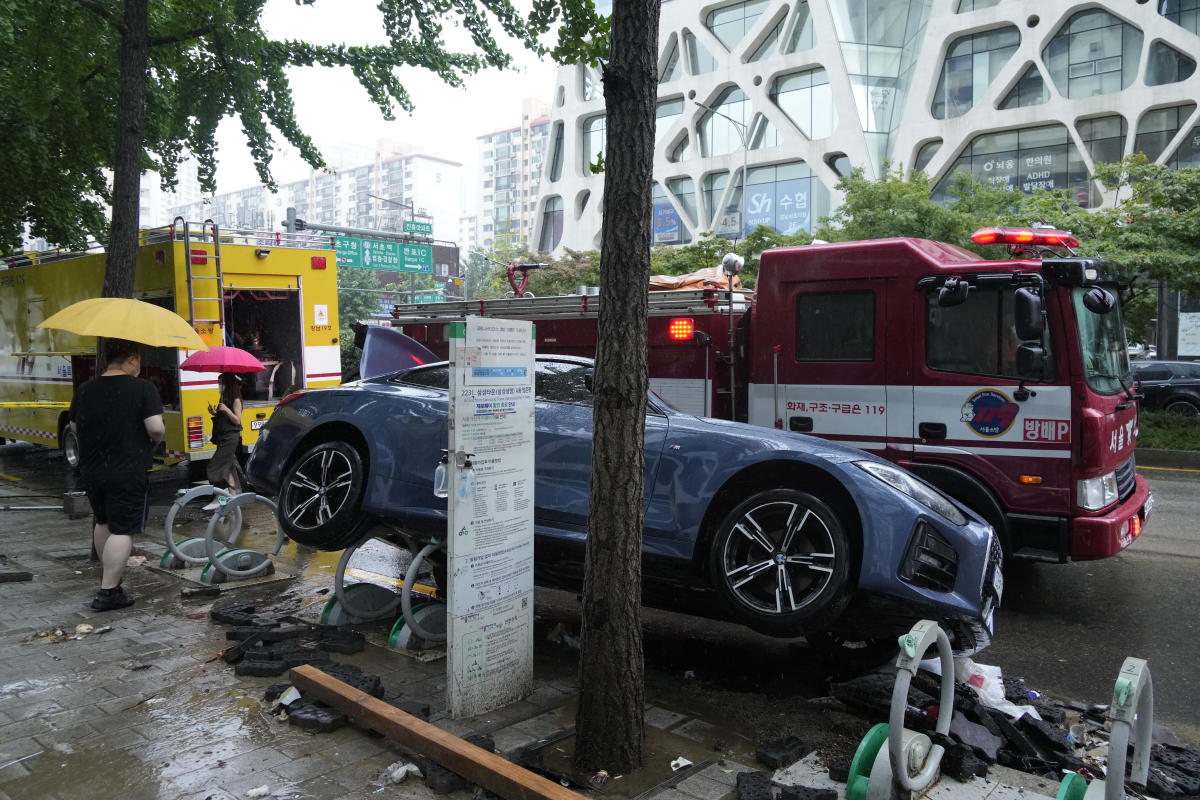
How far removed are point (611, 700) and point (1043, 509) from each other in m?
3.63

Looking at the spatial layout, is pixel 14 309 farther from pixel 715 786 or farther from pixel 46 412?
pixel 715 786

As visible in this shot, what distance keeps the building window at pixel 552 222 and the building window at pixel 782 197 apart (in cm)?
1413

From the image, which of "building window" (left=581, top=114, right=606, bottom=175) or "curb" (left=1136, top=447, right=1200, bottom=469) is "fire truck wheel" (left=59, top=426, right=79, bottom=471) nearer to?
"curb" (left=1136, top=447, right=1200, bottom=469)

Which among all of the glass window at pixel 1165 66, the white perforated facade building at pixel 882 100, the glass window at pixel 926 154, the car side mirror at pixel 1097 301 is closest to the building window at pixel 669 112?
the white perforated facade building at pixel 882 100

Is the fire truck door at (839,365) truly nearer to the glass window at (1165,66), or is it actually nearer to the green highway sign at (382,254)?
the green highway sign at (382,254)

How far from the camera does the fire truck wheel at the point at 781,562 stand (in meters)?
4.41

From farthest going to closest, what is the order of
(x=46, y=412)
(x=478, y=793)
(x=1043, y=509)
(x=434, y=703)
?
(x=46, y=412) → (x=1043, y=509) → (x=434, y=703) → (x=478, y=793)

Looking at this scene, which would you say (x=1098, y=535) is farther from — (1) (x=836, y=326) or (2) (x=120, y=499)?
(2) (x=120, y=499)

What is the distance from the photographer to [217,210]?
13225cm

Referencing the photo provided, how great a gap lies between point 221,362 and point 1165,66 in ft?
111

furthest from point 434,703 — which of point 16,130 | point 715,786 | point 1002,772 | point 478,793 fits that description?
point 16,130

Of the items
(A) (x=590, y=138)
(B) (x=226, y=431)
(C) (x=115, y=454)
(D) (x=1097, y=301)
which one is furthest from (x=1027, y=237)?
(A) (x=590, y=138)

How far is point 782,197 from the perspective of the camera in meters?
41.3

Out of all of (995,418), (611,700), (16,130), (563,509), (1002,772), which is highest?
(16,130)
